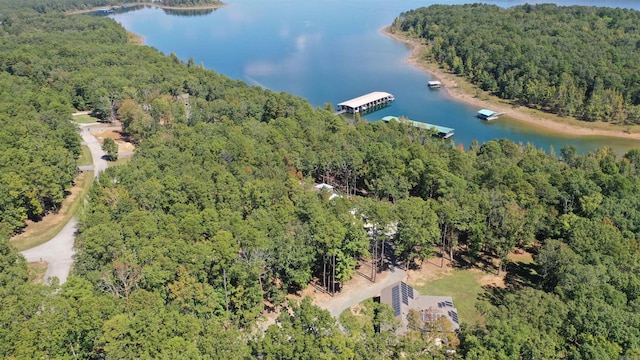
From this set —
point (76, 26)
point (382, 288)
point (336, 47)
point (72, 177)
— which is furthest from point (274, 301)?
point (76, 26)

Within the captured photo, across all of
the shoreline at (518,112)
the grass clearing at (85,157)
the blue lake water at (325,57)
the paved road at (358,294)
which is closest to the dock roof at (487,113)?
the blue lake water at (325,57)

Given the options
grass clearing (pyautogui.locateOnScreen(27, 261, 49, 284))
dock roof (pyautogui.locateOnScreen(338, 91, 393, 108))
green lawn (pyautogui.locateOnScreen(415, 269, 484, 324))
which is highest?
dock roof (pyautogui.locateOnScreen(338, 91, 393, 108))

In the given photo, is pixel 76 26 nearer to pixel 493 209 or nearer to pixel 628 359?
pixel 493 209

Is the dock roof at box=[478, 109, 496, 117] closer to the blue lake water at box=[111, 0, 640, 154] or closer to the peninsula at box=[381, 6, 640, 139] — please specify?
the blue lake water at box=[111, 0, 640, 154]

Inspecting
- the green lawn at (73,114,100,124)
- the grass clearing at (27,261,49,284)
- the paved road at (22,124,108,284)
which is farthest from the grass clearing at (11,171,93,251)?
the green lawn at (73,114,100,124)

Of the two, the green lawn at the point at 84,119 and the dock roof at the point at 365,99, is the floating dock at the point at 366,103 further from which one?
the green lawn at the point at 84,119

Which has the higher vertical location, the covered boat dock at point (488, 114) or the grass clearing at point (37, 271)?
the covered boat dock at point (488, 114)

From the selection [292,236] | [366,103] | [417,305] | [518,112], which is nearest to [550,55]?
[518,112]
